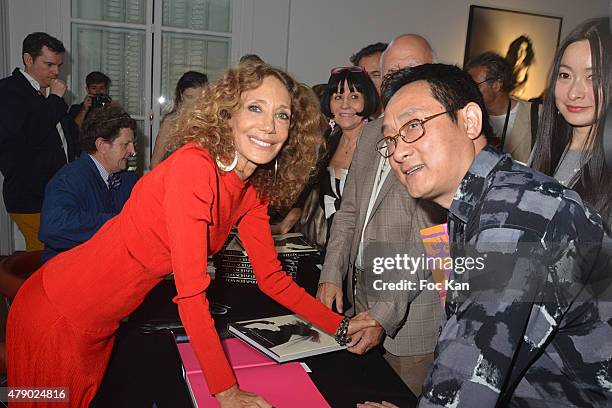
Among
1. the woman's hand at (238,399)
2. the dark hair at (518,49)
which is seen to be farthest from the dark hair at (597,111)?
the dark hair at (518,49)

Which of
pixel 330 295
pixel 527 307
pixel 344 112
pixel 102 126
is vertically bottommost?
pixel 330 295

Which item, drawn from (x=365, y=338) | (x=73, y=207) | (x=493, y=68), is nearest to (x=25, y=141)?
(x=73, y=207)

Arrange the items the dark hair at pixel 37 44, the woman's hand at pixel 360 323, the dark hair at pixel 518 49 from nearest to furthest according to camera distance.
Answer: the woman's hand at pixel 360 323, the dark hair at pixel 37 44, the dark hair at pixel 518 49

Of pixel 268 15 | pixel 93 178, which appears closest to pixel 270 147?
pixel 93 178

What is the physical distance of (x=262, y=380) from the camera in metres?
1.24

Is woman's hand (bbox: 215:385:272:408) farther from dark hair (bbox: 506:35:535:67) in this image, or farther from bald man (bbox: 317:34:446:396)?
dark hair (bbox: 506:35:535:67)

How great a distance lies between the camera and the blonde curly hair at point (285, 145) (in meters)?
1.44

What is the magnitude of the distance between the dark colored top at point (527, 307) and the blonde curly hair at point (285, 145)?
0.76 m

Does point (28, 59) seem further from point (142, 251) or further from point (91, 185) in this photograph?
point (142, 251)

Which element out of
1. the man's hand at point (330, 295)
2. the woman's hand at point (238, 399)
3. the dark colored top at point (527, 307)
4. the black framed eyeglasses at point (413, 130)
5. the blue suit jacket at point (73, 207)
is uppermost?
the black framed eyeglasses at point (413, 130)

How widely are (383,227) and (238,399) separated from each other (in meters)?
0.98

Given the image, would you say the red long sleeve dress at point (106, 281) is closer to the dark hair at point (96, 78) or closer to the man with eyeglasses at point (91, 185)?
the man with eyeglasses at point (91, 185)

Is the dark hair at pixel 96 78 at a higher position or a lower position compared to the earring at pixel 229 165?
higher

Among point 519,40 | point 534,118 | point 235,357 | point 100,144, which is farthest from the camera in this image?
point 519,40
